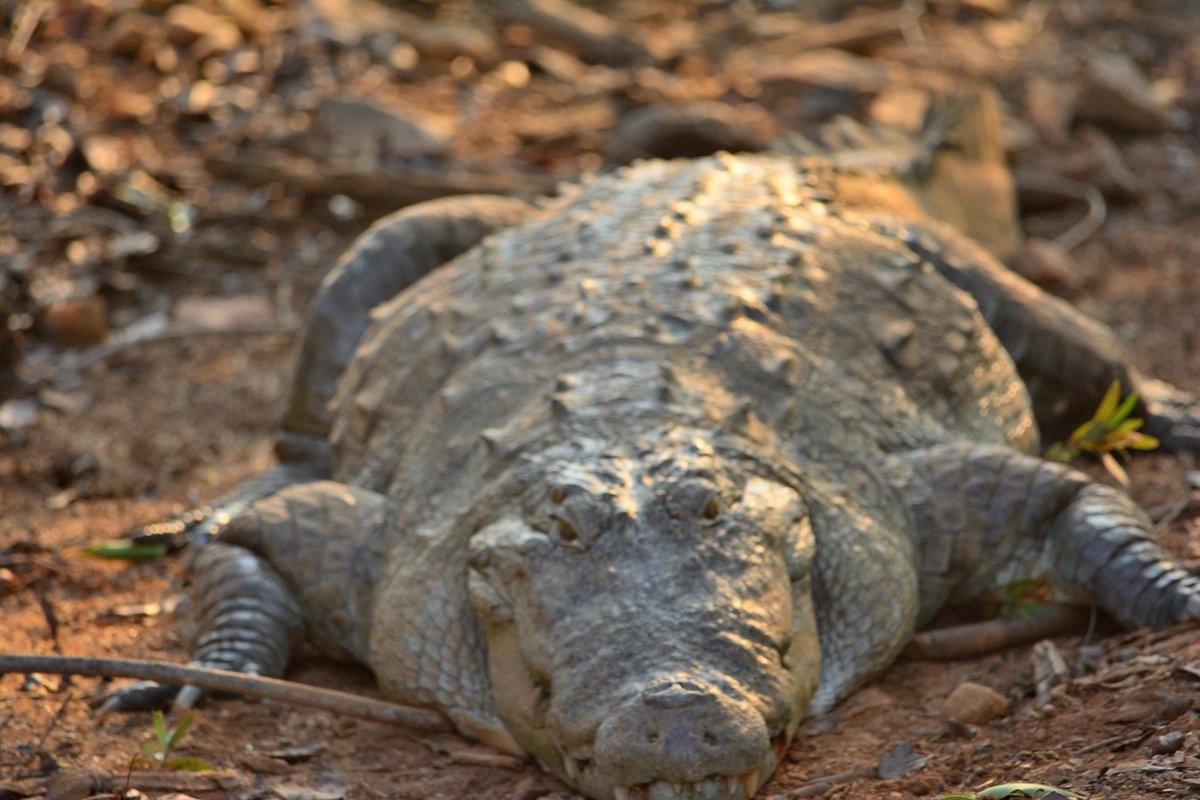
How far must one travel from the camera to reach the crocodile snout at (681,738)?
2557 millimetres

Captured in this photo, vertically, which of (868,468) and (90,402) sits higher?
(868,468)

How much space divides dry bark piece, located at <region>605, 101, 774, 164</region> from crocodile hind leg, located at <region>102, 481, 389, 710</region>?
408cm

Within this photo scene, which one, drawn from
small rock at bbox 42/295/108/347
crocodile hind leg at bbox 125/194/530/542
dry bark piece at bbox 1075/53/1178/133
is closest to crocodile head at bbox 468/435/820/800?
crocodile hind leg at bbox 125/194/530/542

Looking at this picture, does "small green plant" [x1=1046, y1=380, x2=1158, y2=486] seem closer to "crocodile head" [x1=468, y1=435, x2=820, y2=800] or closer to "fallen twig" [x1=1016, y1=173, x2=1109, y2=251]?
"crocodile head" [x1=468, y1=435, x2=820, y2=800]

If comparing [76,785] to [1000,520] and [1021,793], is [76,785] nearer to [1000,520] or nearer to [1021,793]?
[1021,793]

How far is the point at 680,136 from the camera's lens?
761 cm

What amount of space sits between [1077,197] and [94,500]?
17.2ft

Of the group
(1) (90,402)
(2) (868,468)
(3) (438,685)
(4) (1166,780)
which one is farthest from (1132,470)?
(1) (90,402)

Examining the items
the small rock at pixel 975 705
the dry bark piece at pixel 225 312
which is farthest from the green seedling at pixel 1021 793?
the dry bark piece at pixel 225 312

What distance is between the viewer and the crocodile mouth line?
2598 millimetres

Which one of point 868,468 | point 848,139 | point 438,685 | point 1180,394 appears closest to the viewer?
point 438,685

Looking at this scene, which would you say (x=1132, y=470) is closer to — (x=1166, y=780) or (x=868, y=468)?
(x=868, y=468)

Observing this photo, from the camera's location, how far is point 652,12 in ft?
37.4

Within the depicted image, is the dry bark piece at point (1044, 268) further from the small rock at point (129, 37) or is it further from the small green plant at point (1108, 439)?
the small rock at point (129, 37)
